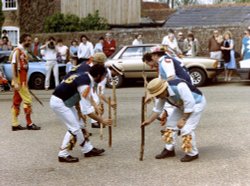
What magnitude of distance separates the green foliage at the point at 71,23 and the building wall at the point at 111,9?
235cm

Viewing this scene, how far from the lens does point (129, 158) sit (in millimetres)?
8867

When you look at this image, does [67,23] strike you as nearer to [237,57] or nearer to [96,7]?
[96,7]

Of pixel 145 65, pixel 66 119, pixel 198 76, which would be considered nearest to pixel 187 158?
pixel 66 119

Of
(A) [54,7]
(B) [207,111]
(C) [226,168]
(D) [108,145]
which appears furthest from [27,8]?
(C) [226,168]

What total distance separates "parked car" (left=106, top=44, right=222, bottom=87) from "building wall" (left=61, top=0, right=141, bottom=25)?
44.2 ft

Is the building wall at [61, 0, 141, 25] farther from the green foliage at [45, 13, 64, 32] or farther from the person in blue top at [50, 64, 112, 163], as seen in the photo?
the person in blue top at [50, 64, 112, 163]

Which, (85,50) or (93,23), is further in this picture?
(93,23)

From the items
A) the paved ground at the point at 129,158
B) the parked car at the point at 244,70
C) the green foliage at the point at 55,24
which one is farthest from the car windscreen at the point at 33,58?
the green foliage at the point at 55,24

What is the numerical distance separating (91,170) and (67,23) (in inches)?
899

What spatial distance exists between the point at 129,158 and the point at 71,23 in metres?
22.2

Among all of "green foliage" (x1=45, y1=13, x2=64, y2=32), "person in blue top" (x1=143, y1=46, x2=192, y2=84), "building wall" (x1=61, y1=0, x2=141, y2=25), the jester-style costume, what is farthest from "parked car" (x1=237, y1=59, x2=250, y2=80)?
"building wall" (x1=61, y1=0, x2=141, y2=25)

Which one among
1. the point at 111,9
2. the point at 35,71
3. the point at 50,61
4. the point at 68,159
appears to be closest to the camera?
the point at 68,159

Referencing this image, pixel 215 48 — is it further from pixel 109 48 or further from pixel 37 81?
pixel 37 81

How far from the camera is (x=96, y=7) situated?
3397 centimetres
